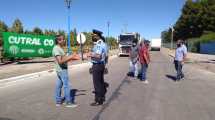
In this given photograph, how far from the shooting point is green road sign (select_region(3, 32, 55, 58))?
23672 mm

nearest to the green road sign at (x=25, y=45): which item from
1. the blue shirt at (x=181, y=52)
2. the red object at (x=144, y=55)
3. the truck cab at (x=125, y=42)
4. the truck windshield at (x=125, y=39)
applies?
the red object at (x=144, y=55)

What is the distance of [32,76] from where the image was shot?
16453 millimetres

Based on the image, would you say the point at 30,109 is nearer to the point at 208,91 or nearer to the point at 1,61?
the point at 208,91

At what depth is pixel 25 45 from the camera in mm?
24891

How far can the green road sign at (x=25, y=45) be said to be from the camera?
2367 centimetres

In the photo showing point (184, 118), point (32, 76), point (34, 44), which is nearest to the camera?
point (184, 118)

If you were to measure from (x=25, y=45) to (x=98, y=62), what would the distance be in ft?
57.0

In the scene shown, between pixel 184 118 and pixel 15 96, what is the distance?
5397 mm

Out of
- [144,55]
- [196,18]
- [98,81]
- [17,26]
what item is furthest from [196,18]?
[98,81]

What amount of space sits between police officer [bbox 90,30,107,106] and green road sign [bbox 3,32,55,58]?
16.1 metres

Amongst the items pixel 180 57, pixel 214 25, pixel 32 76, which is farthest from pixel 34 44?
pixel 214 25

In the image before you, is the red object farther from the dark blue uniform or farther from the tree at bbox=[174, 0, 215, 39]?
the tree at bbox=[174, 0, 215, 39]

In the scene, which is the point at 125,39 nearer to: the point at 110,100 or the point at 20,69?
the point at 20,69

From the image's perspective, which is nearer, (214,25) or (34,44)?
(34,44)
